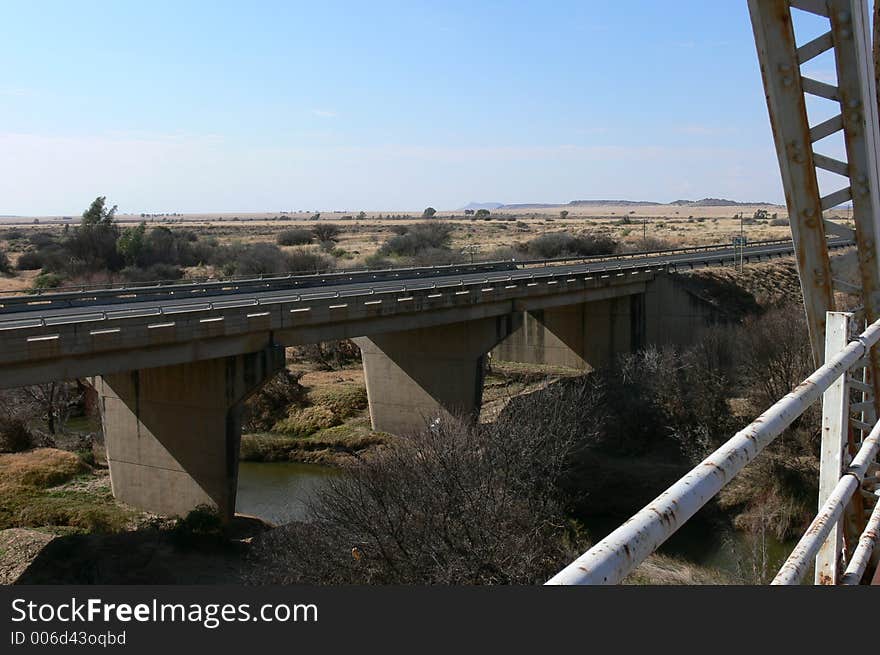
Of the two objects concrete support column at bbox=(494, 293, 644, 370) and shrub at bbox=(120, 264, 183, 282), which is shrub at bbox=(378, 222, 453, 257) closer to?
shrub at bbox=(120, 264, 183, 282)

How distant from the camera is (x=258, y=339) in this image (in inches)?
1051

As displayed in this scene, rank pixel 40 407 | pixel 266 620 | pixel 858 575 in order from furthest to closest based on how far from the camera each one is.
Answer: pixel 40 407 < pixel 858 575 < pixel 266 620

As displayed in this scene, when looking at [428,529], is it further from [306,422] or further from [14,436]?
[306,422]

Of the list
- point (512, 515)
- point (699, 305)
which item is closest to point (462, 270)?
point (699, 305)

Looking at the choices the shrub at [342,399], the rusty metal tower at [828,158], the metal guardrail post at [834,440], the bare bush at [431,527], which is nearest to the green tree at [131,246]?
the shrub at [342,399]

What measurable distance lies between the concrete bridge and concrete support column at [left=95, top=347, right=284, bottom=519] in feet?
0.12

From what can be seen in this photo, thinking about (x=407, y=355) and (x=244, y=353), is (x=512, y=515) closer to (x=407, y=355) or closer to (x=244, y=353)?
(x=244, y=353)

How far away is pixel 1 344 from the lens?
19.4 metres

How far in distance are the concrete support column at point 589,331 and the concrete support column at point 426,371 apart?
1000 cm

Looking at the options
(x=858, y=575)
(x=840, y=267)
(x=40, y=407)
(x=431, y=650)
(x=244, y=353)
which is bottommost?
(x=40, y=407)

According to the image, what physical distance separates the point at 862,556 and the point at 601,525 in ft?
82.6

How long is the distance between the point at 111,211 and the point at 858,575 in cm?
7918

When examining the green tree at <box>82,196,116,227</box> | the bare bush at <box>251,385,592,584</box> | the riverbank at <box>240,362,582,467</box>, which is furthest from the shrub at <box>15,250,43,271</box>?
the bare bush at <box>251,385,592,584</box>

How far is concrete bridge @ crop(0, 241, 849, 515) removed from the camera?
74.1ft
